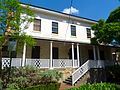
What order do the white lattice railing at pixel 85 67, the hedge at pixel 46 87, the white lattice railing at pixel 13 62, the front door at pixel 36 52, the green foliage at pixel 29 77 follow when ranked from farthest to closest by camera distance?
1. the front door at pixel 36 52
2. the white lattice railing at pixel 85 67
3. the white lattice railing at pixel 13 62
4. the green foliage at pixel 29 77
5. the hedge at pixel 46 87

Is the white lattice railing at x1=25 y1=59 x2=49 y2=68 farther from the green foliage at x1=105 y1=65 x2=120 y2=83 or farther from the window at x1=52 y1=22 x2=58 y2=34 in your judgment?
the green foliage at x1=105 y1=65 x2=120 y2=83

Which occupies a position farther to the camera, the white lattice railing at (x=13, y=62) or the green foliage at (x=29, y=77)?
the white lattice railing at (x=13, y=62)

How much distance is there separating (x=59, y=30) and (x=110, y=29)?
673cm

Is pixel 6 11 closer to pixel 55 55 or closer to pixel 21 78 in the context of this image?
pixel 21 78

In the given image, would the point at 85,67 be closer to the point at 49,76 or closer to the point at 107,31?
the point at 107,31

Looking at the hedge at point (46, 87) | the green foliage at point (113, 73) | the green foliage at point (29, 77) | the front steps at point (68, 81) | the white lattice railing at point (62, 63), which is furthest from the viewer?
the green foliage at point (113, 73)

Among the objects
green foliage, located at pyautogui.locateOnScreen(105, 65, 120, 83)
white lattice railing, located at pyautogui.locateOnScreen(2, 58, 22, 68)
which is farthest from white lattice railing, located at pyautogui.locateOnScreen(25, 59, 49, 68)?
green foliage, located at pyautogui.locateOnScreen(105, 65, 120, 83)

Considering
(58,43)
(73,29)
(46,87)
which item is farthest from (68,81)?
(73,29)

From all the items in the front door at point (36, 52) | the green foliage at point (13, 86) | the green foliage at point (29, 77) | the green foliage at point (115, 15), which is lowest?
the green foliage at point (13, 86)

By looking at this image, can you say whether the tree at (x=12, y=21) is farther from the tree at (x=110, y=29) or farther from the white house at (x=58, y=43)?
the tree at (x=110, y=29)

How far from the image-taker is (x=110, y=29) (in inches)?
661

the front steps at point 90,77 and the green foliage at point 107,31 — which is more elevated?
the green foliage at point 107,31

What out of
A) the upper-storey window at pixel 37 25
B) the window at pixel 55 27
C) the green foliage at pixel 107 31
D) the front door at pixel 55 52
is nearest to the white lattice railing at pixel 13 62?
the upper-storey window at pixel 37 25

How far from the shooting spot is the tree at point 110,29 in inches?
654
